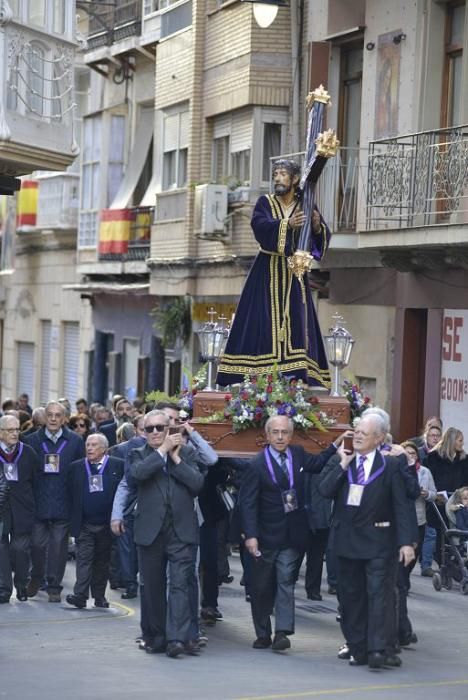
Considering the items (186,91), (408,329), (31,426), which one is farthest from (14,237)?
(31,426)

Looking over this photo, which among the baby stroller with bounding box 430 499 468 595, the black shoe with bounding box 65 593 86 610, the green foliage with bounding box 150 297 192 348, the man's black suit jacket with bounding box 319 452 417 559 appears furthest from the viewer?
the green foliage with bounding box 150 297 192 348

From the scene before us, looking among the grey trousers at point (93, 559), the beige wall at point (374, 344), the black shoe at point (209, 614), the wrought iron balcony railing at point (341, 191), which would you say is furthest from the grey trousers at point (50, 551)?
the wrought iron balcony railing at point (341, 191)

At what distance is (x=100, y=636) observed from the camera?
561 inches

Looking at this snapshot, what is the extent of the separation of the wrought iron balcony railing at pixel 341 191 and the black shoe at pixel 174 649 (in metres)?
12.8

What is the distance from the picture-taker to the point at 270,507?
1352 centimetres

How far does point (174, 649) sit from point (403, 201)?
37.1 ft

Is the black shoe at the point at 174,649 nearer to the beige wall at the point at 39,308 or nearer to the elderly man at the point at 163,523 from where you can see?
the elderly man at the point at 163,523

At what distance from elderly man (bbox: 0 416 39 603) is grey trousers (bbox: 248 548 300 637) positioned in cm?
355

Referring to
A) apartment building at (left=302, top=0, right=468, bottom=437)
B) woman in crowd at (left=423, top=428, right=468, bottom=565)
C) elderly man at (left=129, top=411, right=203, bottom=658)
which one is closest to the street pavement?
elderly man at (left=129, top=411, right=203, bottom=658)

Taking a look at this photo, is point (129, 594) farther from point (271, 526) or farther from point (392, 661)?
point (392, 661)

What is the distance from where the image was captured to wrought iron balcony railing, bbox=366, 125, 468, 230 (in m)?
22.0

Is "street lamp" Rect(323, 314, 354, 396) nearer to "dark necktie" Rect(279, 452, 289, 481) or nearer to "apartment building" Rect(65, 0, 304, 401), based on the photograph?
"dark necktie" Rect(279, 452, 289, 481)

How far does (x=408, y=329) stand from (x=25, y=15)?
22.6 ft

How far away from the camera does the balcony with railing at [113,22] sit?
3466 centimetres
